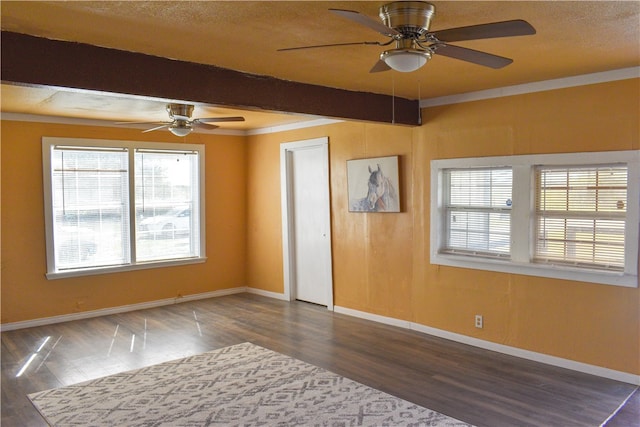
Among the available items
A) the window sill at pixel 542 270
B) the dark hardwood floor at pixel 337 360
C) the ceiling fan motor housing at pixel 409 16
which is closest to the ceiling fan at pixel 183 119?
the dark hardwood floor at pixel 337 360

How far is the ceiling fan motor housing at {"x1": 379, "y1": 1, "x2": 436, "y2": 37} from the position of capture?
7.82 ft

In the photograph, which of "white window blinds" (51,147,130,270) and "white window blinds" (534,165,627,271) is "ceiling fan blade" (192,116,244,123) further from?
"white window blinds" (534,165,627,271)

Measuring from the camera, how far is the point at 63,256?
20.1ft

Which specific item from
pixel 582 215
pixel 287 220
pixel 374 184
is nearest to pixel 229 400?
pixel 374 184

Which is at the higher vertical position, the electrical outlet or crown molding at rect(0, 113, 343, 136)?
crown molding at rect(0, 113, 343, 136)

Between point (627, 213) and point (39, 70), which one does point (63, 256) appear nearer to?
point (39, 70)

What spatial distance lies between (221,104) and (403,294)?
9.64 feet

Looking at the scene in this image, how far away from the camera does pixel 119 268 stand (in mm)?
6469

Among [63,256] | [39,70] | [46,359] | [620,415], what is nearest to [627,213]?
[620,415]

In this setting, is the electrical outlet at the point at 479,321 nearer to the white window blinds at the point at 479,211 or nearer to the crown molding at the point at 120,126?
the white window blinds at the point at 479,211

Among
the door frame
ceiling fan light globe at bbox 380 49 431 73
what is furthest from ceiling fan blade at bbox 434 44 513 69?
the door frame

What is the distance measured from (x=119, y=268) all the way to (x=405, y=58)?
5.18 meters

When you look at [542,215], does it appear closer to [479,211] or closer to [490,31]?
[479,211]

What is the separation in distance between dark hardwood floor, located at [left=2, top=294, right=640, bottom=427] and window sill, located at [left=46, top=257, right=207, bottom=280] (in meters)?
0.55
